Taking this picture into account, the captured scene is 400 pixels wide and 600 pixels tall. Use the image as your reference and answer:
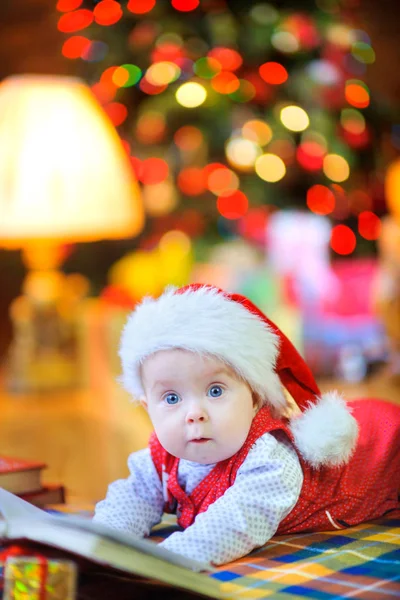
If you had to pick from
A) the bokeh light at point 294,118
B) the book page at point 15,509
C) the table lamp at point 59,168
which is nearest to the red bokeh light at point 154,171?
the bokeh light at point 294,118

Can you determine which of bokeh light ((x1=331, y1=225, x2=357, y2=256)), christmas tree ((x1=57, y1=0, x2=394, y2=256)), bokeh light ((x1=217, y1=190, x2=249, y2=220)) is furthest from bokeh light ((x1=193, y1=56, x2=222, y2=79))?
bokeh light ((x1=331, y1=225, x2=357, y2=256))

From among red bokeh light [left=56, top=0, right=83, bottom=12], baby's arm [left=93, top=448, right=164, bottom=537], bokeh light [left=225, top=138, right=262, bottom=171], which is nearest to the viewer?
→ baby's arm [left=93, top=448, right=164, bottom=537]

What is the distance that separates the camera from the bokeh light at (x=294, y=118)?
264cm

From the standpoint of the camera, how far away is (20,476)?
928 mm

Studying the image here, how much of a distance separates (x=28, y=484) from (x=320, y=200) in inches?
83.5

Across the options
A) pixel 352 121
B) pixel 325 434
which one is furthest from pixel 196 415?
pixel 352 121

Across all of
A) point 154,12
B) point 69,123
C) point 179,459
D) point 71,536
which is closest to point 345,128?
point 154,12

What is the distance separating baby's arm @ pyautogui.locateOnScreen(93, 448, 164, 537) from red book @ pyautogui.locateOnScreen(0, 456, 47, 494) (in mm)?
105

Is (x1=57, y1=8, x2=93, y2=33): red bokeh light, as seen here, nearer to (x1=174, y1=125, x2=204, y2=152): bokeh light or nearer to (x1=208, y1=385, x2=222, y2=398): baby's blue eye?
(x1=174, y1=125, x2=204, y2=152): bokeh light

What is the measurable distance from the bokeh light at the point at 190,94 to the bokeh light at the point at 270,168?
30 centimetres

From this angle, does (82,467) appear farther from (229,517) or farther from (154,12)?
(154,12)

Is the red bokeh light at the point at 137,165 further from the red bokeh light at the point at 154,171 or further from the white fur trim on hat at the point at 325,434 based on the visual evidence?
the white fur trim on hat at the point at 325,434

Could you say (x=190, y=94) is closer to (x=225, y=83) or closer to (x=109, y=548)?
(x=225, y=83)

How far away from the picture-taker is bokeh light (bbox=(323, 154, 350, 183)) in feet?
9.08
